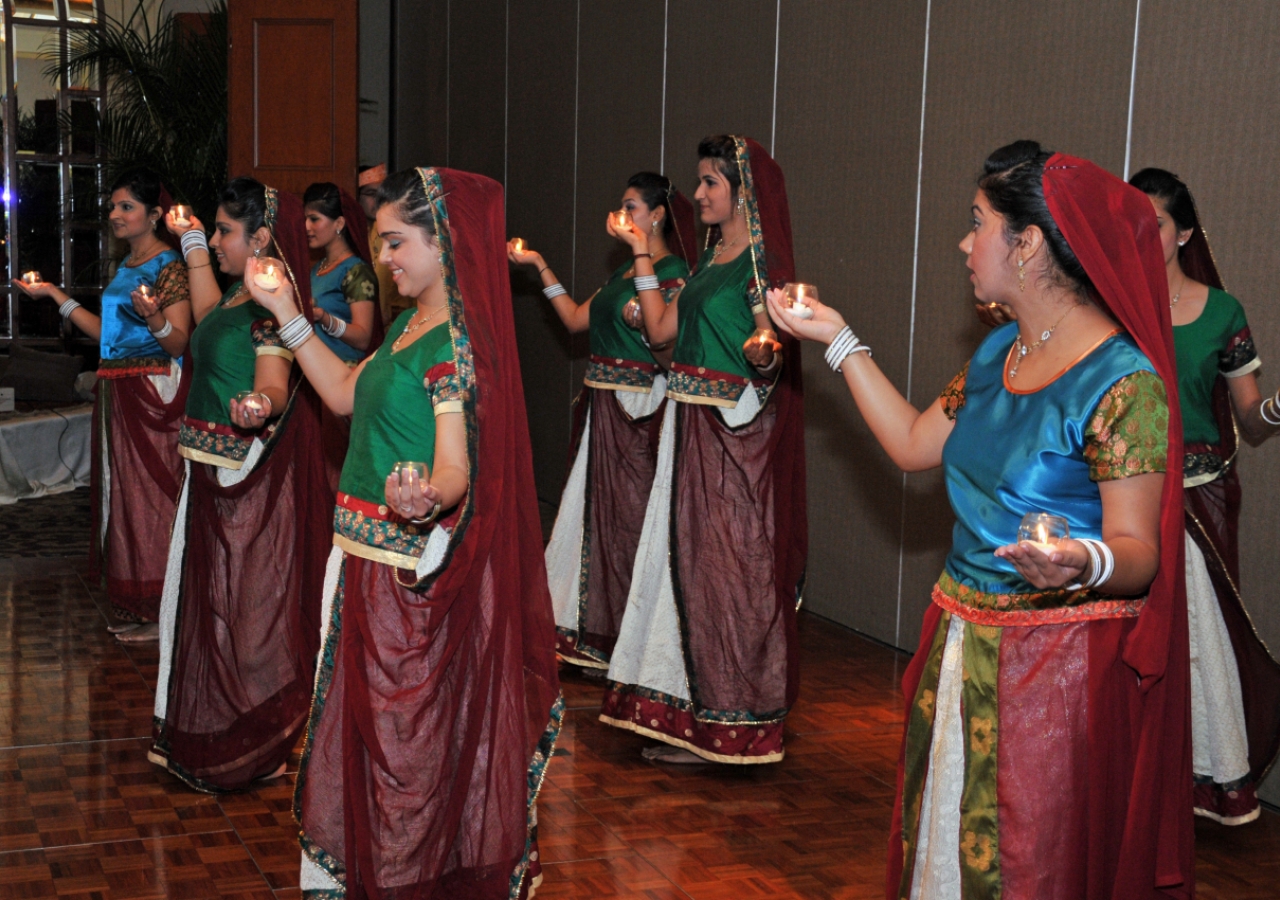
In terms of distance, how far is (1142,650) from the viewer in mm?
1946

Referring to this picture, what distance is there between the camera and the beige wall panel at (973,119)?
4371 mm

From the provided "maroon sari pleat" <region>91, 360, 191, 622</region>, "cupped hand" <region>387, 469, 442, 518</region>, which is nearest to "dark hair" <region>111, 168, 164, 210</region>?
"maroon sari pleat" <region>91, 360, 191, 622</region>

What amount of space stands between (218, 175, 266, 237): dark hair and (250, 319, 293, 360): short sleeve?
0.94 feet

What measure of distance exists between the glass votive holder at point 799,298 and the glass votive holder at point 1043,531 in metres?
0.73

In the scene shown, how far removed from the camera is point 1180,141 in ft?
13.4

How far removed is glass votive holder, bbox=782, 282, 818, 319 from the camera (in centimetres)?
232

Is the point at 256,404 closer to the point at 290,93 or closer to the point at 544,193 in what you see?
the point at 290,93

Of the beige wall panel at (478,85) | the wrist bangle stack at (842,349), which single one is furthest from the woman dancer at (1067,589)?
the beige wall panel at (478,85)

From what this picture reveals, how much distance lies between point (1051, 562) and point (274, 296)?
177cm

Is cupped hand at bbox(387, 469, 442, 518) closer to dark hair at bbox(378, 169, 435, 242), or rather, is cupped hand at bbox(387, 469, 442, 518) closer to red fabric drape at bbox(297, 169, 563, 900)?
red fabric drape at bbox(297, 169, 563, 900)

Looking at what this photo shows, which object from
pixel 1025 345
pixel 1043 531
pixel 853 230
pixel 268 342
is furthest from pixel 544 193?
pixel 1043 531

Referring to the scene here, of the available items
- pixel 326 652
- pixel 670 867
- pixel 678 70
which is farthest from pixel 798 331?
pixel 678 70

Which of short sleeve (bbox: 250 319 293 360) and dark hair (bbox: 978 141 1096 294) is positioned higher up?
dark hair (bbox: 978 141 1096 294)

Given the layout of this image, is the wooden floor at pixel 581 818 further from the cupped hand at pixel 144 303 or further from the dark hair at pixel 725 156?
the dark hair at pixel 725 156
